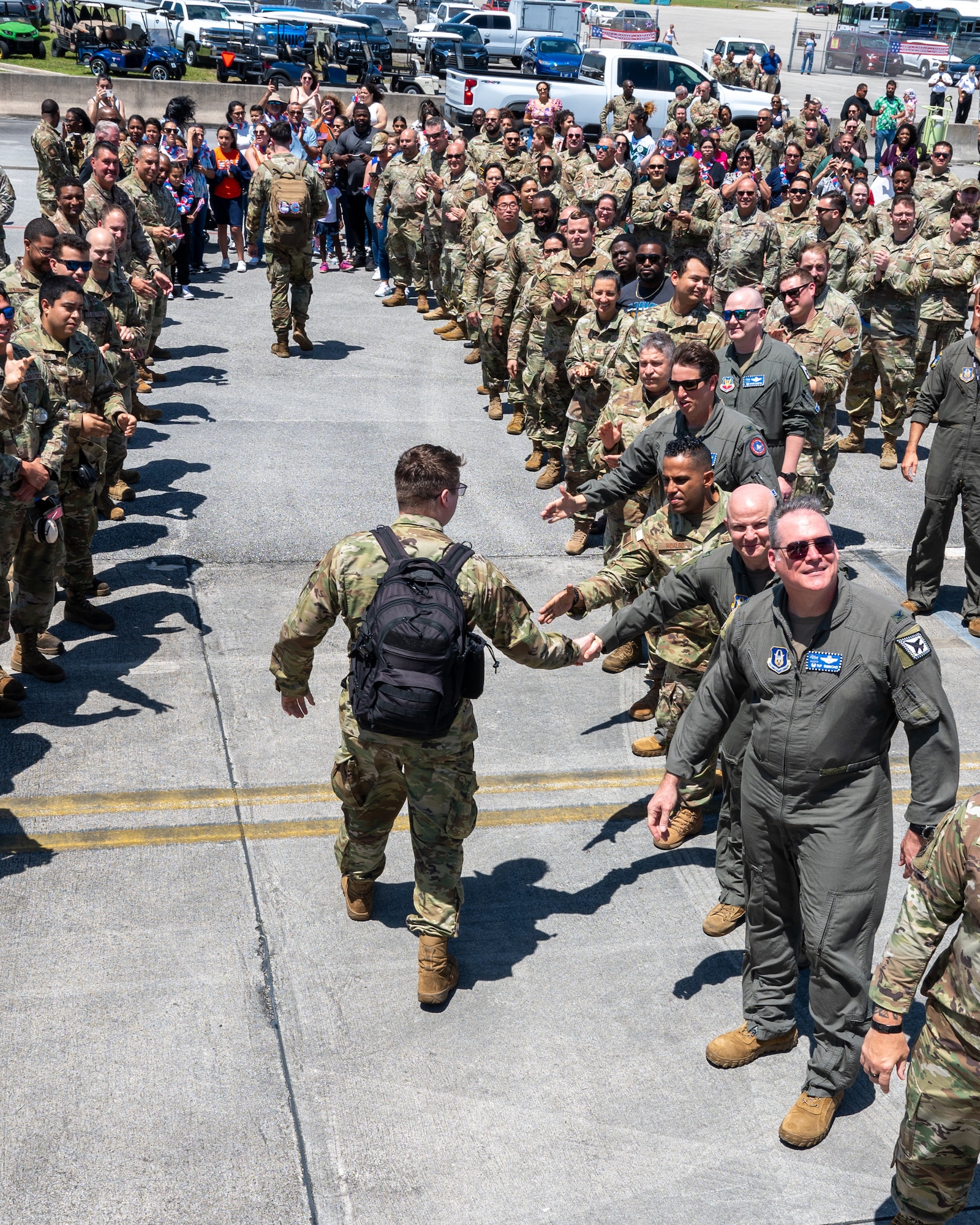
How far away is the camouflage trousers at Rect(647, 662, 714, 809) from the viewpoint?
19.6ft

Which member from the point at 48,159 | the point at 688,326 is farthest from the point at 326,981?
the point at 48,159

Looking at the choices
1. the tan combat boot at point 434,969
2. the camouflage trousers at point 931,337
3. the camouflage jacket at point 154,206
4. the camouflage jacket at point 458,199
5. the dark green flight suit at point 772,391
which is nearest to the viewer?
the tan combat boot at point 434,969

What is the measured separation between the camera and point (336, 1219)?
3.92 metres

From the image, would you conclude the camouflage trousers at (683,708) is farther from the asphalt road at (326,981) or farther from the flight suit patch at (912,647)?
the flight suit patch at (912,647)

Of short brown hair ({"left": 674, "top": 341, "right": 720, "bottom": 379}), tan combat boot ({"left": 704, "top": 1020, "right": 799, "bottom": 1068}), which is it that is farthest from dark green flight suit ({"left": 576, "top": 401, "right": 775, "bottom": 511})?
tan combat boot ({"left": 704, "top": 1020, "right": 799, "bottom": 1068})

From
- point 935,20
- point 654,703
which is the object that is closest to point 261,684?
point 654,703

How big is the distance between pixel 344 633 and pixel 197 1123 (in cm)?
417

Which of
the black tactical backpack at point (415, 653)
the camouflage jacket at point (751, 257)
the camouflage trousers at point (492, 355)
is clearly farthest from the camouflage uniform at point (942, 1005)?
the camouflage jacket at point (751, 257)

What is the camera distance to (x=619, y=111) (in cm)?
2153

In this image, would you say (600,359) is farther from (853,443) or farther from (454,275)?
(454,275)

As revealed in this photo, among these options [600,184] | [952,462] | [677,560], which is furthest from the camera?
[600,184]

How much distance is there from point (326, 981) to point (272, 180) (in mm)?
9884

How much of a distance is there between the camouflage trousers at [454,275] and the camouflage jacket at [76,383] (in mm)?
6984

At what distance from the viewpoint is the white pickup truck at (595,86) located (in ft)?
79.4
